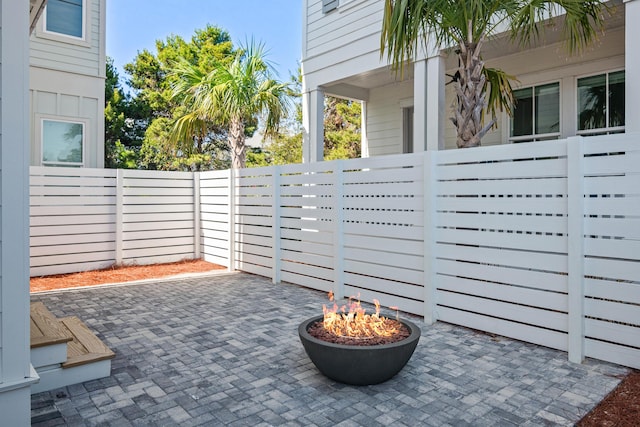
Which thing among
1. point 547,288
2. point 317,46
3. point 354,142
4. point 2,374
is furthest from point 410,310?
point 354,142

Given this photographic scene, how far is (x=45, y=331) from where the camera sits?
3223 millimetres

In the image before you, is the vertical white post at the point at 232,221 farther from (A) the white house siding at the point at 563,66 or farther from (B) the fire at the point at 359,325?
(B) the fire at the point at 359,325

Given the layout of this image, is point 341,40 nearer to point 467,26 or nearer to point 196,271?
point 467,26

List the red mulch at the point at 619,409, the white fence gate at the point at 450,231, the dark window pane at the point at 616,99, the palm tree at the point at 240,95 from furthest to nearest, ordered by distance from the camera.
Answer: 1. the palm tree at the point at 240,95
2. the dark window pane at the point at 616,99
3. the white fence gate at the point at 450,231
4. the red mulch at the point at 619,409

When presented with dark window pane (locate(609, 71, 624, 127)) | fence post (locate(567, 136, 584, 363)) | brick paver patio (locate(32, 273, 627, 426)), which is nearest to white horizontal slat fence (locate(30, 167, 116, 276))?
brick paver patio (locate(32, 273, 627, 426))

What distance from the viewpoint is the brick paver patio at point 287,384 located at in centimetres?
261

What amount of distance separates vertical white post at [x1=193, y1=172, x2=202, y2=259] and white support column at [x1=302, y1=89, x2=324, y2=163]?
2.20 m

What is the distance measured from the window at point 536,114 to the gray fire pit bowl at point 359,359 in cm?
512

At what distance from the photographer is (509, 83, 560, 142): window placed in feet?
21.9

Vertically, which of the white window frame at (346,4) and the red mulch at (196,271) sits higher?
the white window frame at (346,4)

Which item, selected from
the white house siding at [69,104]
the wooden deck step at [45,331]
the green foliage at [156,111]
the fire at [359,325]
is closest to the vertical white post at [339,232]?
the fire at [359,325]

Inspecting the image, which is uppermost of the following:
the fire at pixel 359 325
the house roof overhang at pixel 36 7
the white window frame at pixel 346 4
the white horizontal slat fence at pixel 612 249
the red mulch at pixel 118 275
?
the white window frame at pixel 346 4

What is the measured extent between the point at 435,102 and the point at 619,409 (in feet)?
15.4

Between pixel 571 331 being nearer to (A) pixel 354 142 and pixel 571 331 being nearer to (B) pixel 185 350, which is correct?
(B) pixel 185 350
